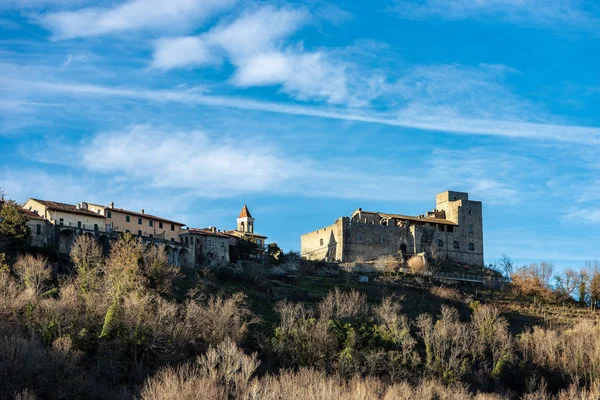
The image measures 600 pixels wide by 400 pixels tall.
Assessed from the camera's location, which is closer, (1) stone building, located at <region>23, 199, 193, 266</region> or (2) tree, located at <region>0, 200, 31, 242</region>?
(2) tree, located at <region>0, 200, 31, 242</region>

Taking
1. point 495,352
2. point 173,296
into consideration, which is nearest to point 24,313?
point 173,296

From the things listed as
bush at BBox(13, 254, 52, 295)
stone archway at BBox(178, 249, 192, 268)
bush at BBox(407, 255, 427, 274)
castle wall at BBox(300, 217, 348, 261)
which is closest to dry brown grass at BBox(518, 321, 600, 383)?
bush at BBox(407, 255, 427, 274)

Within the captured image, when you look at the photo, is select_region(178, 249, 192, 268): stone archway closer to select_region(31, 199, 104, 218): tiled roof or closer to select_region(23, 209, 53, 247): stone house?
select_region(31, 199, 104, 218): tiled roof

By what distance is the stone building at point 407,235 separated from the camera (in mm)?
114750

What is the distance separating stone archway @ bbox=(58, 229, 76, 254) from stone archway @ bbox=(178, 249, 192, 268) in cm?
1241

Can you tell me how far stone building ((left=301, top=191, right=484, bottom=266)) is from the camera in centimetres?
11475

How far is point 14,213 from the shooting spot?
8175cm

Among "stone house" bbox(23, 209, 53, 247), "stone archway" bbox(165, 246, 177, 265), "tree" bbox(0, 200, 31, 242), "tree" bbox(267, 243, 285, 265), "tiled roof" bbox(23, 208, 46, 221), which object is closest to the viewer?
"tree" bbox(0, 200, 31, 242)

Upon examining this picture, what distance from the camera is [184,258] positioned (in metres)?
96.8

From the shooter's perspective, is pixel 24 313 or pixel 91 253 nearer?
pixel 24 313

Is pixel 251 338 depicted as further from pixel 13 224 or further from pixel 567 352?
pixel 567 352

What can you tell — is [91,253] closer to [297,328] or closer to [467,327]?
[297,328]

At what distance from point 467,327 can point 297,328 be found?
19.6m

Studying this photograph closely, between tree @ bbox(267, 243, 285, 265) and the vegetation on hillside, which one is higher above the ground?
tree @ bbox(267, 243, 285, 265)
